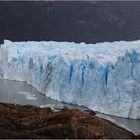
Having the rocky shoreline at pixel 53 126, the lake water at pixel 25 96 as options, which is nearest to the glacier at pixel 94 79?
the lake water at pixel 25 96

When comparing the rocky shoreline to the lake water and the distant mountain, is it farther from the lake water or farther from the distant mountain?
the distant mountain

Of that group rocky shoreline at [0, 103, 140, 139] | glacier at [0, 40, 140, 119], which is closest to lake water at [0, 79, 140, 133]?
glacier at [0, 40, 140, 119]

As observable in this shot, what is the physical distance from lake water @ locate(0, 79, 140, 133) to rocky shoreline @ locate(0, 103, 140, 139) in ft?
11.3

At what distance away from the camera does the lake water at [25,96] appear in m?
8.78

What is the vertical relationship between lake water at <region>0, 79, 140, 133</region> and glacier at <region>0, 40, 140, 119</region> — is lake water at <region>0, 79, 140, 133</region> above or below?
below

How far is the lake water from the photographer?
8781 millimetres

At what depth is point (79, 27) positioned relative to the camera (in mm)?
25719

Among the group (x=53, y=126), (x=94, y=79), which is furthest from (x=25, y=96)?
(x=53, y=126)

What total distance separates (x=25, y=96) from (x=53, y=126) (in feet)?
24.3

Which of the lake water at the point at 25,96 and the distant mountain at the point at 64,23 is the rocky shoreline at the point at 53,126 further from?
the distant mountain at the point at 64,23

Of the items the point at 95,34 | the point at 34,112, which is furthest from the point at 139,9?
the point at 34,112

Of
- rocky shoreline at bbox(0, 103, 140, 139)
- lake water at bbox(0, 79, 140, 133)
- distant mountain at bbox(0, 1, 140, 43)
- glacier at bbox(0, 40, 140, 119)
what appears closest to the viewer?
rocky shoreline at bbox(0, 103, 140, 139)

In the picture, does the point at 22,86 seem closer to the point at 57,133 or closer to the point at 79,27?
the point at 57,133

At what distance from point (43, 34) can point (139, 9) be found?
20.4 feet
